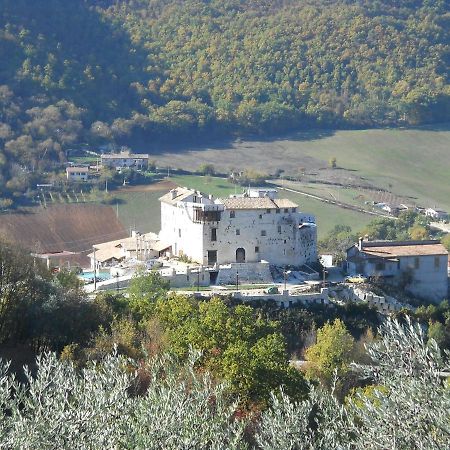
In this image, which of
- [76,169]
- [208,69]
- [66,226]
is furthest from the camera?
[208,69]

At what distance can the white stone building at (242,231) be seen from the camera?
148 ft

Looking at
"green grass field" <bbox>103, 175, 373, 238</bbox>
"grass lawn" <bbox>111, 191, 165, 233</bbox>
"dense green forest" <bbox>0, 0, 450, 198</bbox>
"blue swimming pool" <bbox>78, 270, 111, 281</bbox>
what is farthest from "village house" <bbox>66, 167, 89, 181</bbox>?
"blue swimming pool" <bbox>78, 270, 111, 281</bbox>

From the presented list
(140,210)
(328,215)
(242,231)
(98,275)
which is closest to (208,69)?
(328,215)

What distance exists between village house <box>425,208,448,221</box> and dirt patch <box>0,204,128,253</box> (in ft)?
67.1

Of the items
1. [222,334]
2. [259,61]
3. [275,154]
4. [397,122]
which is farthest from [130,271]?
[259,61]

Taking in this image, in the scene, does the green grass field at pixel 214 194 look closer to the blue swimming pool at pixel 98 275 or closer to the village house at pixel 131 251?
the village house at pixel 131 251

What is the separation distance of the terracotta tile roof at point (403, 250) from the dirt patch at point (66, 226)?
62.6 feet

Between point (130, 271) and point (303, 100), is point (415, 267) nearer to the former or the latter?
point (130, 271)

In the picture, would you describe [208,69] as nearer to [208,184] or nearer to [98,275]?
[208,184]

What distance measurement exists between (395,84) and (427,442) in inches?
4450

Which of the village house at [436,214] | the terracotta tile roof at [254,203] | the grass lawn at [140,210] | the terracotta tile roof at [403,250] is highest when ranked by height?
the terracotta tile roof at [254,203]

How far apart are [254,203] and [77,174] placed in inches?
1343

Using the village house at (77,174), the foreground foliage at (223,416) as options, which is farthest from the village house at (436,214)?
the foreground foliage at (223,416)

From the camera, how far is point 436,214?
7656cm
